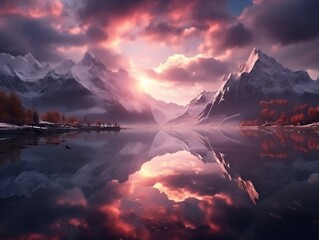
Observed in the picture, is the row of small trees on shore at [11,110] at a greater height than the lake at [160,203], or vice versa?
the row of small trees on shore at [11,110]

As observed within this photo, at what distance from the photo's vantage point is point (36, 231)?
16.6 meters

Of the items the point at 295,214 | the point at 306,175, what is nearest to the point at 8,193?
the point at 295,214

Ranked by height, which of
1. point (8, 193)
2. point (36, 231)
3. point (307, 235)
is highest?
point (8, 193)

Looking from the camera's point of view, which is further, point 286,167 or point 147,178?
point 286,167

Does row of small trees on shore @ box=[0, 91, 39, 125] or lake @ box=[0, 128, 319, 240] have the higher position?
row of small trees on shore @ box=[0, 91, 39, 125]

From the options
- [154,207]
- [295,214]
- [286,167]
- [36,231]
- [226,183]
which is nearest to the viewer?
[36,231]

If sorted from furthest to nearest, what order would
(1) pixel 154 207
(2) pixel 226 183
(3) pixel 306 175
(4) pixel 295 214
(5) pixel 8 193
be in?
(3) pixel 306 175, (2) pixel 226 183, (5) pixel 8 193, (1) pixel 154 207, (4) pixel 295 214

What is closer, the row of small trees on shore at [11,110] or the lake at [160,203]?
the lake at [160,203]

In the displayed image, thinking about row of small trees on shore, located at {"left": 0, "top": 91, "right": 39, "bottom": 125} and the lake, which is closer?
the lake

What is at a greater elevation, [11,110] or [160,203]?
[11,110]

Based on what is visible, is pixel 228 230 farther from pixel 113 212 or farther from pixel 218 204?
pixel 113 212

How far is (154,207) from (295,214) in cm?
908

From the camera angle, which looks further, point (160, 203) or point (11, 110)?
point (11, 110)

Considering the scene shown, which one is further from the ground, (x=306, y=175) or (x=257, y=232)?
(x=306, y=175)
